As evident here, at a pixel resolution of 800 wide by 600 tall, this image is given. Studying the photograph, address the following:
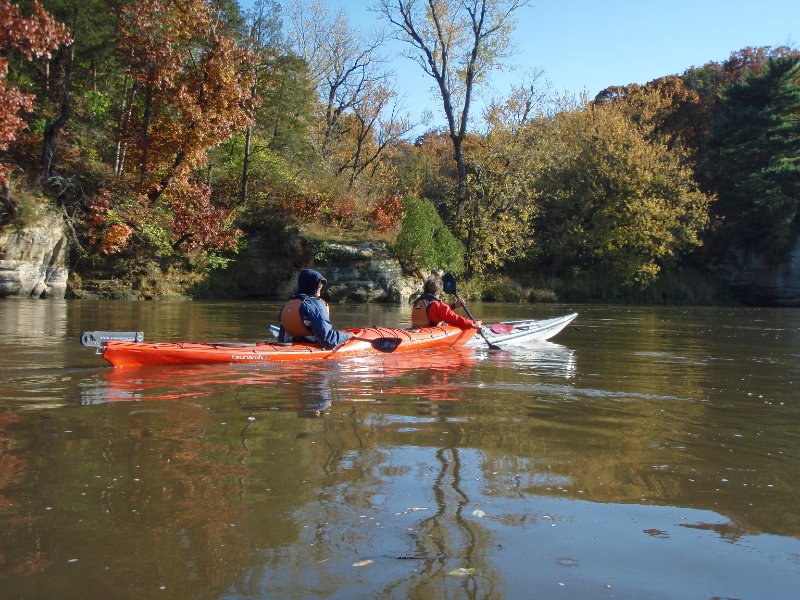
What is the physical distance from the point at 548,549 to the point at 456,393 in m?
3.57

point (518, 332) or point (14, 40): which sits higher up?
point (14, 40)

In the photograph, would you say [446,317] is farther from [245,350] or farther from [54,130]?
[54,130]

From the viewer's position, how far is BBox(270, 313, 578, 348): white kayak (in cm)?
1070

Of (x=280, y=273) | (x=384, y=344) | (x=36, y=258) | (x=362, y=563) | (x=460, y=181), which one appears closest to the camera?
(x=362, y=563)

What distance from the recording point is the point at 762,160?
31500 millimetres

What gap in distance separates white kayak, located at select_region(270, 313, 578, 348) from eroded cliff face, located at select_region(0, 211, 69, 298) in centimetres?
1297

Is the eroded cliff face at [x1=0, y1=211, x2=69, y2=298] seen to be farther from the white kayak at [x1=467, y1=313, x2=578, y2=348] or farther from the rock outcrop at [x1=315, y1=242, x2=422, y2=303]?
the white kayak at [x1=467, y1=313, x2=578, y2=348]

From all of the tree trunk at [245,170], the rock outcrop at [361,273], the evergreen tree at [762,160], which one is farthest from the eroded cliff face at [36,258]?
the evergreen tree at [762,160]

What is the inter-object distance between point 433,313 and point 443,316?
146 mm

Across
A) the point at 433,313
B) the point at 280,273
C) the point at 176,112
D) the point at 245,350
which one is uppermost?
the point at 176,112

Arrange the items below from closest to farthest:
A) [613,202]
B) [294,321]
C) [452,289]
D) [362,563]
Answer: [362,563], [294,321], [452,289], [613,202]

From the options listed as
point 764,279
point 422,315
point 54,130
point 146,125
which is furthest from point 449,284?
point 764,279

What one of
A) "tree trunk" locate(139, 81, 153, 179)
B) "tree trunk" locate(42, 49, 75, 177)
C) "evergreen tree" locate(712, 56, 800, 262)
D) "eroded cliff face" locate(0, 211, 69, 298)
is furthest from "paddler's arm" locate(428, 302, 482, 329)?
"evergreen tree" locate(712, 56, 800, 262)

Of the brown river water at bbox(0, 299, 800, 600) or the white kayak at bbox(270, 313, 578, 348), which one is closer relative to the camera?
the brown river water at bbox(0, 299, 800, 600)
